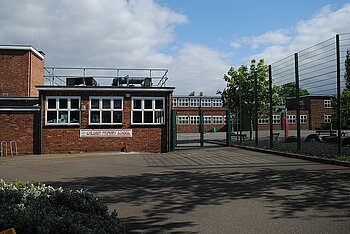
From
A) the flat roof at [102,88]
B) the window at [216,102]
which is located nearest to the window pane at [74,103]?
the flat roof at [102,88]

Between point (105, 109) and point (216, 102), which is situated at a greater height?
point (216, 102)

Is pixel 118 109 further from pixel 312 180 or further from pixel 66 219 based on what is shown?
pixel 66 219

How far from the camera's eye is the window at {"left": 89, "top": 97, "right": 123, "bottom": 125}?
22.5 meters

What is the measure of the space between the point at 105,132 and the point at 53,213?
60.1 feet

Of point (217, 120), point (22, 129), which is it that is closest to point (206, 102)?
point (217, 120)

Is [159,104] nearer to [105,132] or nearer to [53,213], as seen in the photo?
[105,132]

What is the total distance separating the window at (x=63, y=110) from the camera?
22250mm

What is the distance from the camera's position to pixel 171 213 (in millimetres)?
6652

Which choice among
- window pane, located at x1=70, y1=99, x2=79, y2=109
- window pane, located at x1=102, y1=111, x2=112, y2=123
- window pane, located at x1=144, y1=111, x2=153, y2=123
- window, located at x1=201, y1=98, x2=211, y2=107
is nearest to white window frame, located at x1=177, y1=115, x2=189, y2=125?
window, located at x1=201, y1=98, x2=211, y2=107

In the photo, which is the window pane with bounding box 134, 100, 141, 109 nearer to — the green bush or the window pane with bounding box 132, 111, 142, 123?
the window pane with bounding box 132, 111, 142, 123

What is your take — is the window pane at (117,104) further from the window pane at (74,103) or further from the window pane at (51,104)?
the window pane at (51,104)

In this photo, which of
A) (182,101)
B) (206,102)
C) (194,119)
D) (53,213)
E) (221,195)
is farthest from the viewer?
(206,102)

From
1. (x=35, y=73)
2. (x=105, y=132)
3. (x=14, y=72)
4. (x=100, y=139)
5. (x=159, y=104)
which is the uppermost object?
(x=35, y=73)

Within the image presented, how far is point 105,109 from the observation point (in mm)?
22562
